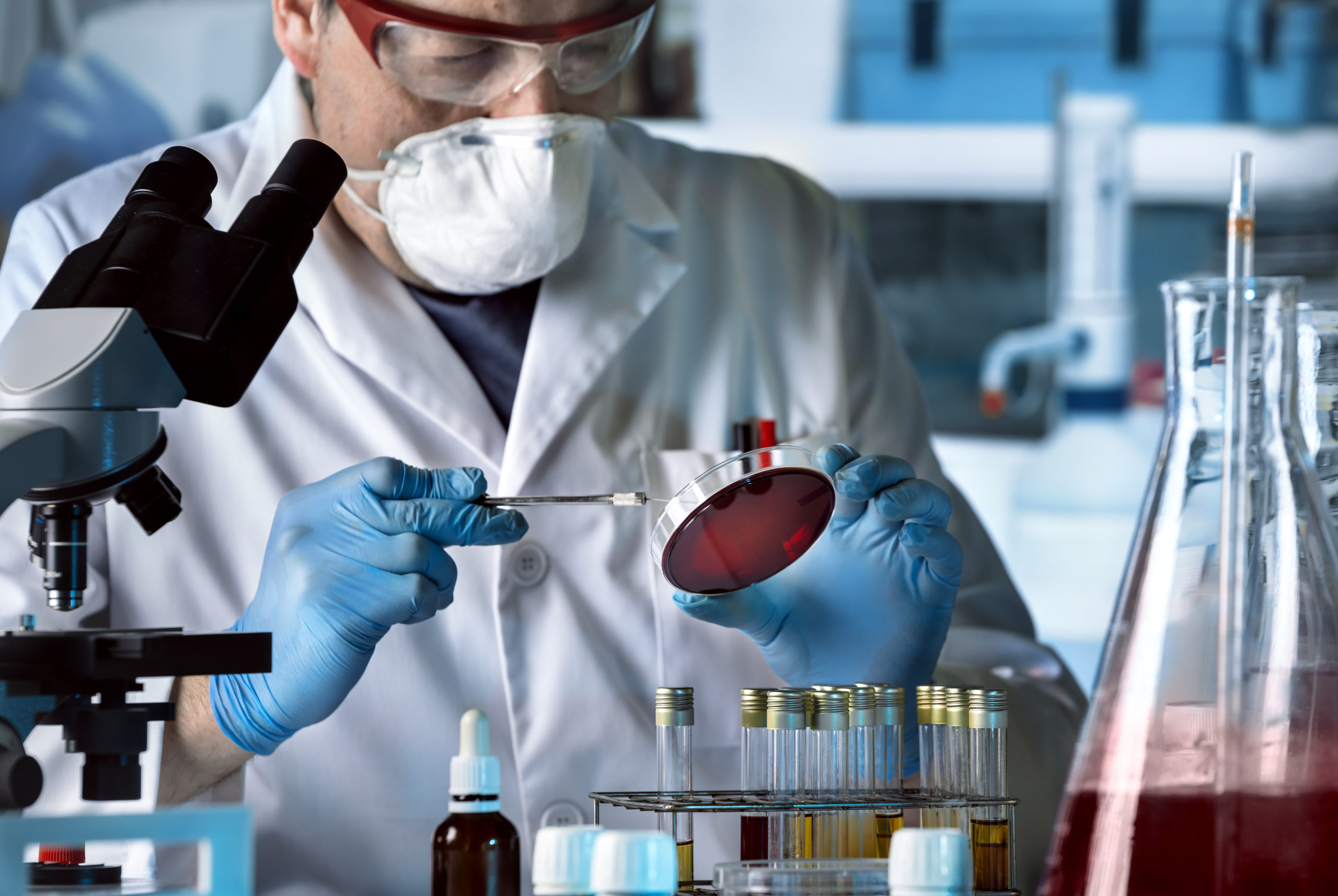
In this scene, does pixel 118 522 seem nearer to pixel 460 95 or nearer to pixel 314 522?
pixel 314 522

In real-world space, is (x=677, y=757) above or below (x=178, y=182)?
below

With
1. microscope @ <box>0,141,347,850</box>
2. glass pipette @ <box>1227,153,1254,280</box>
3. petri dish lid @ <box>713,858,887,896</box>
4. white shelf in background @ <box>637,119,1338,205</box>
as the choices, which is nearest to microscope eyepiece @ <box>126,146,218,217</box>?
microscope @ <box>0,141,347,850</box>

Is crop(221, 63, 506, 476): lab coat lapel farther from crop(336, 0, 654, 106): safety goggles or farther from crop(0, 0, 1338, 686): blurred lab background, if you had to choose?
crop(0, 0, 1338, 686): blurred lab background

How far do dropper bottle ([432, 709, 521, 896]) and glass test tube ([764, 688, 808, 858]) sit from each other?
0.67 feet

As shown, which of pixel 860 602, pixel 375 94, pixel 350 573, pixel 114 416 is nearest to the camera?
pixel 114 416

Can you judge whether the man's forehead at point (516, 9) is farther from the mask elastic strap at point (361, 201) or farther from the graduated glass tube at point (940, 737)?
the graduated glass tube at point (940, 737)

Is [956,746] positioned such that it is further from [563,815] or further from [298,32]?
[298,32]

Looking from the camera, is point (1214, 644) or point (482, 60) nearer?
point (1214, 644)

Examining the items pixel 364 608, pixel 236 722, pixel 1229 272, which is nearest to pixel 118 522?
pixel 236 722

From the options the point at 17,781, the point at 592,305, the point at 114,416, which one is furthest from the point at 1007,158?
the point at 17,781

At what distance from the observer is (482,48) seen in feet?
4.97

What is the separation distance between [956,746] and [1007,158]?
6.47ft

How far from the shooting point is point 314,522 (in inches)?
52.4

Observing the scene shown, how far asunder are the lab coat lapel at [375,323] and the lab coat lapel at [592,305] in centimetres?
5
